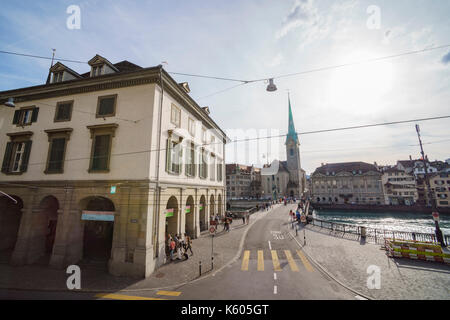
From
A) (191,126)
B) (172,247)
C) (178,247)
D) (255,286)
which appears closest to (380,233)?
(255,286)

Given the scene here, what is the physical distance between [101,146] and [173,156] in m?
5.37

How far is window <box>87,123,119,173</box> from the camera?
13.7m

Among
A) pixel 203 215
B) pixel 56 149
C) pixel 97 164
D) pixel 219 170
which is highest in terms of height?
pixel 56 149

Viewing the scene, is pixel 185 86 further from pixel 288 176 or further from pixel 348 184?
pixel 288 176

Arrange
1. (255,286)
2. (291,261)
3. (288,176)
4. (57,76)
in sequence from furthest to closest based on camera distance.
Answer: (288,176) → (57,76) → (291,261) → (255,286)

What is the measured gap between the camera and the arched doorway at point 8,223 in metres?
16.3

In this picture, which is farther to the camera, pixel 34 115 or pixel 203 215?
pixel 203 215

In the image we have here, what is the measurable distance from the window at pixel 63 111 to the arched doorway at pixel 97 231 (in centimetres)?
722

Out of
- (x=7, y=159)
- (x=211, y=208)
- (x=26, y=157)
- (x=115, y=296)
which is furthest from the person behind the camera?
(x=211, y=208)

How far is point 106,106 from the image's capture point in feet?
47.9

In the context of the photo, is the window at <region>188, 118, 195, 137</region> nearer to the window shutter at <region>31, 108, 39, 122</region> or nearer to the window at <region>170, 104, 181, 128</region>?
the window at <region>170, 104, 181, 128</region>

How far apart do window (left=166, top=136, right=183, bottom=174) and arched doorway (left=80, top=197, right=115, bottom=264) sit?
17.5 feet
